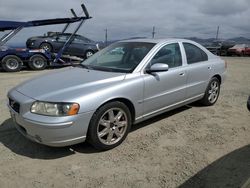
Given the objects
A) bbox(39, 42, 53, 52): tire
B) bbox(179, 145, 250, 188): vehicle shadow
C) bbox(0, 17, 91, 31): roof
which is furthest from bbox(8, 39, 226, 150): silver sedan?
bbox(39, 42, 53, 52): tire

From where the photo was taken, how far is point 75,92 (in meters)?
3.37

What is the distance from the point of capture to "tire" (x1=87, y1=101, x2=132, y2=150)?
11.3 ft

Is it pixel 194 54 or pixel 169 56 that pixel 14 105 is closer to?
pixel 169 56

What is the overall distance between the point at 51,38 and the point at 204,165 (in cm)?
1220

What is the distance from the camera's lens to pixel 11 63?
11477 millimetres

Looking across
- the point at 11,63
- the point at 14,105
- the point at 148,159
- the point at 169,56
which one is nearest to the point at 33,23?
the point at 11,63

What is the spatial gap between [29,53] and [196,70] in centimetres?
902

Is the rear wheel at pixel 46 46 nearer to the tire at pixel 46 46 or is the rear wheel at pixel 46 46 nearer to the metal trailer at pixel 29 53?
the tire at pixel 46 46

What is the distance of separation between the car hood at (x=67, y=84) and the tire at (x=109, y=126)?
33cm

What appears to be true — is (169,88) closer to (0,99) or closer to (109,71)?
(109,71)

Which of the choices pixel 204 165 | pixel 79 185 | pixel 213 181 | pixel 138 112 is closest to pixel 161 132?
pixel 138 112

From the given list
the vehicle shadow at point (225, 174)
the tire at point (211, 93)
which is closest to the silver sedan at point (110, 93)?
the tire at point (211, 93)

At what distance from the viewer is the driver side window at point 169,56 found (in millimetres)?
4373

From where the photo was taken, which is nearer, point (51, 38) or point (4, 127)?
point (4, 127)
